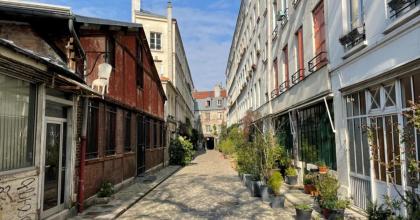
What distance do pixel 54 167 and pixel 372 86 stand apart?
7262 mm

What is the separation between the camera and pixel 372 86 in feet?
26.7

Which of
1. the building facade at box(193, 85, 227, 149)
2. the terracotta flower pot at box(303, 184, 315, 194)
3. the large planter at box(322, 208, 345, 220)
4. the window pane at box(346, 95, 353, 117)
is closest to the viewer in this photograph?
the large planter at box(322, 208, 345, 220)

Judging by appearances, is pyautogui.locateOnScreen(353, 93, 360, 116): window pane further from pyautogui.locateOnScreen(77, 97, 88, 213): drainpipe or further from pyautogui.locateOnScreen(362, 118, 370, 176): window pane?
pyautogui.locateOnScreen(77, 97, 88, 213): drainpipe

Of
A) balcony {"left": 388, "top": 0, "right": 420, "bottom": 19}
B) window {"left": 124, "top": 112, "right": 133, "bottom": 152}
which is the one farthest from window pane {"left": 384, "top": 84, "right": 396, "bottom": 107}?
window {"left": 124, "top": 112, "right": 133, "bottom": 152}

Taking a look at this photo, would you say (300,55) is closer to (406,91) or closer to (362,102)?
(362,102)

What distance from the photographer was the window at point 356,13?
28.9ft

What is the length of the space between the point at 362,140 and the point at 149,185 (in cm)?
894

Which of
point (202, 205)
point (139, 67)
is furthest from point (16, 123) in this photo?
point (139, 67)

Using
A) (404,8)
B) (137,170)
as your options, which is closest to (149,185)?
(137,170)

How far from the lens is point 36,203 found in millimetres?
7242

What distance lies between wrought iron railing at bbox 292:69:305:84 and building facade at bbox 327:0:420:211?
3.22 meters

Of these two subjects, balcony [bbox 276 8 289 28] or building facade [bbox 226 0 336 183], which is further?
balcony [bbox 276 8 289 28]

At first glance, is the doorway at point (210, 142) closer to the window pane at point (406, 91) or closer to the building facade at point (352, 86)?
the building facade at point (352, 86)

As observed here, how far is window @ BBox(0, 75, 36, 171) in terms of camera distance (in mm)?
6438
